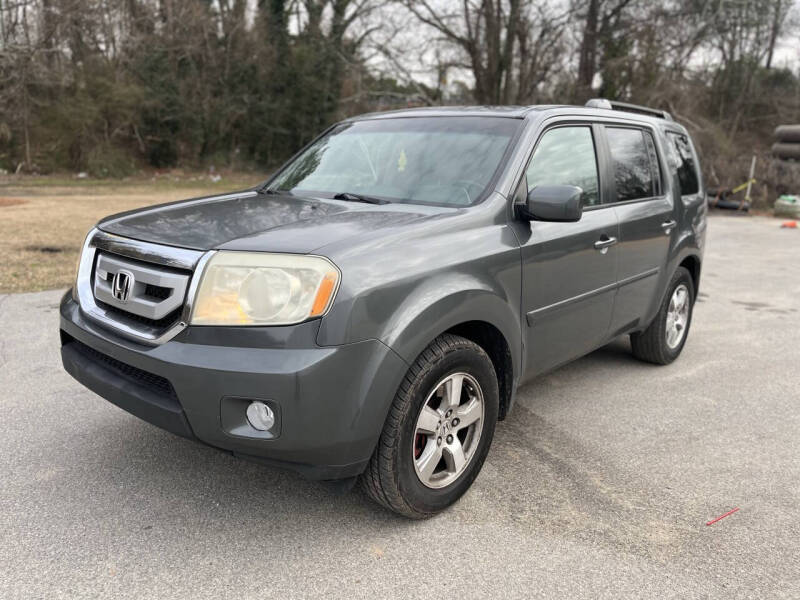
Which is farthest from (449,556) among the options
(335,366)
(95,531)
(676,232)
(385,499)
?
(676,232)

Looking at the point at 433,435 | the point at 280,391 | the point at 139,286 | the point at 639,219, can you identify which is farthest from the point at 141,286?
the point at 639,219

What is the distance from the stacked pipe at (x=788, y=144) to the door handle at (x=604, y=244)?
22.3 meters

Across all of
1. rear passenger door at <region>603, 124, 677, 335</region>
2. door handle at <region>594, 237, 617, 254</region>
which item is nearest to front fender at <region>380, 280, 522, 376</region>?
door handle at <region>594, 237, 617, 254</region>

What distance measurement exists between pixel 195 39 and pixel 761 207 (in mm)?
20641

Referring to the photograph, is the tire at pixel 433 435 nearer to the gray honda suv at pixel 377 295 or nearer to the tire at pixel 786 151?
the gray honda suv at pixel 377 295

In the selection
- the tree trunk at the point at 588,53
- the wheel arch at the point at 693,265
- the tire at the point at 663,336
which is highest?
the tree trunk at the point at 588,53

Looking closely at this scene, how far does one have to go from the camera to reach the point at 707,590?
7.97 ft

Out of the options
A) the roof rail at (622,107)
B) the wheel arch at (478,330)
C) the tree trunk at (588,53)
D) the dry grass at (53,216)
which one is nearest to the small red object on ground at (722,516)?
the wheel arch at (478,330)

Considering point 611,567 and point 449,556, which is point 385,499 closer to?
point 449,556

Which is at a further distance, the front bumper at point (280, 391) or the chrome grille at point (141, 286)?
the chrome grille at point (141, 286)

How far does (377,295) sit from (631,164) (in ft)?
8.51

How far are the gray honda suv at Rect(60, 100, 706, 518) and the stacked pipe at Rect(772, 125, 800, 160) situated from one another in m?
21.9

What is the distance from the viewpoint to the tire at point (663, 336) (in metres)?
4.81

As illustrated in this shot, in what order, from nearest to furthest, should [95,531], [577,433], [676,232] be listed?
[95,531], [577,433], [676,232]
